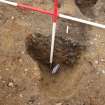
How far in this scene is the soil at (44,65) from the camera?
377cm

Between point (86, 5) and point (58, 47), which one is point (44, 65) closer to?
point (58, 47)

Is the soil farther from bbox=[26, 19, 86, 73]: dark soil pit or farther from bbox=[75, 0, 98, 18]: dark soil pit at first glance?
bbox=[75, 0, 98, 18]: dark soil pit

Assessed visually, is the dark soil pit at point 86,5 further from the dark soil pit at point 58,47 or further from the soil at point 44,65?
the dark soil pit at point 58,47

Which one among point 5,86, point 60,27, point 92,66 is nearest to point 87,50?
point 92,66

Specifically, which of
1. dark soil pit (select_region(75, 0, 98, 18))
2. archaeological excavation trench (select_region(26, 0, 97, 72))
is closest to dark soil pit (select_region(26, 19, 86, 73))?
archaeological excavation trench (select_region(26, 0, 97, 72))

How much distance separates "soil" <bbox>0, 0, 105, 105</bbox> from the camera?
377 centimetres

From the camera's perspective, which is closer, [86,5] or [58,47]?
[58,47]

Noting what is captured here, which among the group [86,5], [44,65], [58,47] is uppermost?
[86,5]

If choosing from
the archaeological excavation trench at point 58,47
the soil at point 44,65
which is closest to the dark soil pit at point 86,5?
the soil at point 44,65

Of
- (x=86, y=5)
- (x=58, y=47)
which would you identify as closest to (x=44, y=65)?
(x=58, y=47)

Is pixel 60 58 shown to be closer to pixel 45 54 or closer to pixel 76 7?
pixel 45 54

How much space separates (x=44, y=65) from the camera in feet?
13.6

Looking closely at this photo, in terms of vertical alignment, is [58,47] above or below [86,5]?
below

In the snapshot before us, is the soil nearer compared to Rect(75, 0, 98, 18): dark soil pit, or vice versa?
the soil
